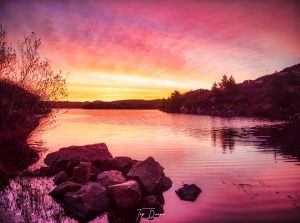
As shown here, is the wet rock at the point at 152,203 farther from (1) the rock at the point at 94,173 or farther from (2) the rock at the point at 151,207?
(1) the rock at the point at 94,173

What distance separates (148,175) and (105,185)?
98.1 inches

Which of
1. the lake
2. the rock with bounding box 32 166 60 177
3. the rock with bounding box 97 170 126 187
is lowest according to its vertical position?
the lake

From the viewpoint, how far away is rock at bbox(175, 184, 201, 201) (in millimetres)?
17922

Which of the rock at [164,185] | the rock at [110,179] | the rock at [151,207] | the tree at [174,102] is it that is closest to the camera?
the rock at [151,207]

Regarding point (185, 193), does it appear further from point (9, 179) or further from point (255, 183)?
point (9, 179)

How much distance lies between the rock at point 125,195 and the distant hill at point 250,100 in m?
80.3

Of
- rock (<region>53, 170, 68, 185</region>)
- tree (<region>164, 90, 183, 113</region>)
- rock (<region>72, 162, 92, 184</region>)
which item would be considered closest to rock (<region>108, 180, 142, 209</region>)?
rock (<region>72, 162, 92, 184</region>)

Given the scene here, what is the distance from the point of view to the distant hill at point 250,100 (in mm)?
111569

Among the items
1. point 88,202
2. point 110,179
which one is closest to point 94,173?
point 110,179

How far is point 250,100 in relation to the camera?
134 metres

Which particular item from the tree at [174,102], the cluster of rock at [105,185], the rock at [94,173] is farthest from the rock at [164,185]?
the tree at [174,102]

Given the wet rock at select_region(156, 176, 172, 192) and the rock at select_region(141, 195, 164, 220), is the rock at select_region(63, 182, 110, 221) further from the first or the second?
the wet rock at select_region(156, 176, 172, 192)

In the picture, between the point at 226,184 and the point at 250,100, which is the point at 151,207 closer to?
the point at 226,184

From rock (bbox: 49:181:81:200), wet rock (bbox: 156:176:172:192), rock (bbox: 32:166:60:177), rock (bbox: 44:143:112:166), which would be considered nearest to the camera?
rock (bbox: 49:181:81:200)
